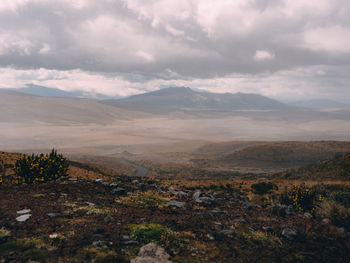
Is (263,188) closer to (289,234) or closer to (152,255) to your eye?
(289,234)

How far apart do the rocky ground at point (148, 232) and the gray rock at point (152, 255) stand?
29mm

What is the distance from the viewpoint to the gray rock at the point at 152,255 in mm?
7051

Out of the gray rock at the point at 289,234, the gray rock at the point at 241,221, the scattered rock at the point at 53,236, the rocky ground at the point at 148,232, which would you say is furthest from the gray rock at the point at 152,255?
the gray rock at the point at 289,234

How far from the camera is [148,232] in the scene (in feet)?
28.6

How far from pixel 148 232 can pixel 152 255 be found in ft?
4.42

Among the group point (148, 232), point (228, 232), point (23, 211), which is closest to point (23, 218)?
point (23, 211)

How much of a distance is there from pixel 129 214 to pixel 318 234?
7.97 m

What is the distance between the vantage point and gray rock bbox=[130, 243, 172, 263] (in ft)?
23.1

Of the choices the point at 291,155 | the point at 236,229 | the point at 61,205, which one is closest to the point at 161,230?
the point at 236,229

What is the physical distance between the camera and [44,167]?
1783cm

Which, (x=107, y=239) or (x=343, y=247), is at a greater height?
(x=107, y=239)

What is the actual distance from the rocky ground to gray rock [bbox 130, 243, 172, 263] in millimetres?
29

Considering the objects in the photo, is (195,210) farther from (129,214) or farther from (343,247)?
(343,247)

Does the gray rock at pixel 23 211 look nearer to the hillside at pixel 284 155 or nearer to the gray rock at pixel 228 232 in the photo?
the gray rock at pixel 228 232
